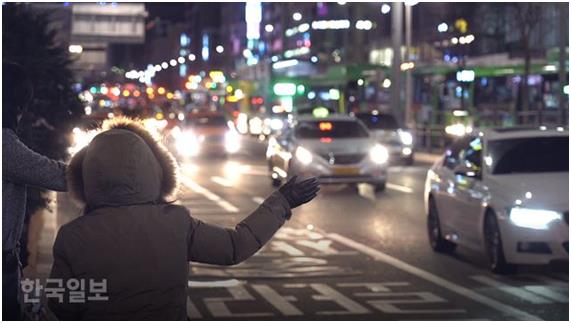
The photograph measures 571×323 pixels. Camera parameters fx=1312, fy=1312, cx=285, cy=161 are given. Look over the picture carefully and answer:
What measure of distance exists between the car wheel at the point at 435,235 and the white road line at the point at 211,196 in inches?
227

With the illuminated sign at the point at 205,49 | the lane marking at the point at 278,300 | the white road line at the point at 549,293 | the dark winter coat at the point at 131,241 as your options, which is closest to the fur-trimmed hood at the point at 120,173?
the dark winter coat at the point at 131,241

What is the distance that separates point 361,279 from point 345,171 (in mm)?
11973

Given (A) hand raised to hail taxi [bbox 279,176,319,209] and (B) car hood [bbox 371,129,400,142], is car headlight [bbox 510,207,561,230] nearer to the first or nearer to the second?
(A) hand raised to hail taxi [bbox 279,176,319,209]

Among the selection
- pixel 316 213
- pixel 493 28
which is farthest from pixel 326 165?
Result: pixel 493 28

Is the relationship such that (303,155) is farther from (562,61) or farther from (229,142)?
(229,142)

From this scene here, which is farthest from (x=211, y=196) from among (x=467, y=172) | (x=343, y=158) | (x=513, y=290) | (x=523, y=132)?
(x=513, y=290)

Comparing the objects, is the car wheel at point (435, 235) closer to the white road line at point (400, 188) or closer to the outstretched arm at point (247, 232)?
Result: the white road line at point (400, 188)

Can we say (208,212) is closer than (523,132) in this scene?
No

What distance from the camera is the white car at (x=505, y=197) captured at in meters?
12.1

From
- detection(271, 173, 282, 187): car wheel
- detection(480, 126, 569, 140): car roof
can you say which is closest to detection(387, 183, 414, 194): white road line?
detection(271, 173, 282, 187): car wheel

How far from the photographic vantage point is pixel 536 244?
12062mm

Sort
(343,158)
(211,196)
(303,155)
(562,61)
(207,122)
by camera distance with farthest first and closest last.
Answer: (207,122), (562,61), (303,155), (343,158), (211,196)

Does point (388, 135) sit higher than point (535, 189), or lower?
lower

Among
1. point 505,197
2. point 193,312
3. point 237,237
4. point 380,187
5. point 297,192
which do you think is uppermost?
point 297,192
